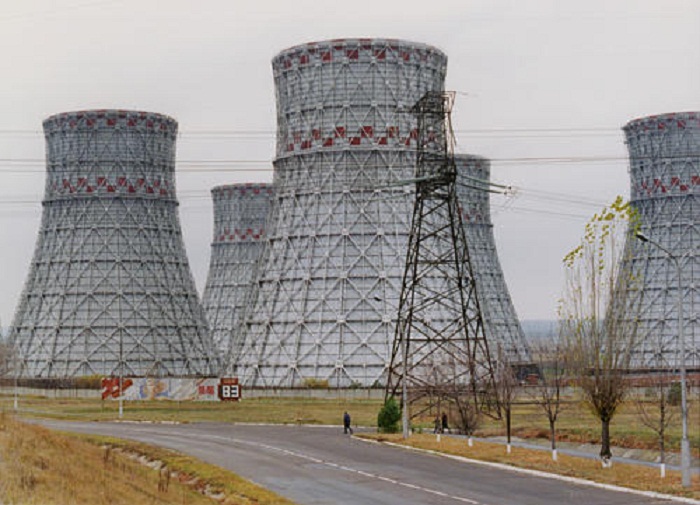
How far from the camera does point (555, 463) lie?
39000 millimetres

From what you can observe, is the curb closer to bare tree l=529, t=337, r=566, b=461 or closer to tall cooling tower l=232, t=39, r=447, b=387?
bare tree l=529, t=337, r=566, b=461

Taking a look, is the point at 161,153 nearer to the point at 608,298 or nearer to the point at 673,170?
the point at 673,170

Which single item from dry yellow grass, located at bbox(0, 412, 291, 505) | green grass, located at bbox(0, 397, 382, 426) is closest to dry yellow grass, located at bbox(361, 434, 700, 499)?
dry yellow grass, located at bbox(0, 412, 291, 505)

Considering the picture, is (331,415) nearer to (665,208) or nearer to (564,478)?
(564,478)

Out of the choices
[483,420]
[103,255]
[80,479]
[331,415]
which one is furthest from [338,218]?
[80,479]

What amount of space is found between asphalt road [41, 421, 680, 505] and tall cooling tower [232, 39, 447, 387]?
19420 mm

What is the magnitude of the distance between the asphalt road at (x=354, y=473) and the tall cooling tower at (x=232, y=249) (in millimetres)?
65045

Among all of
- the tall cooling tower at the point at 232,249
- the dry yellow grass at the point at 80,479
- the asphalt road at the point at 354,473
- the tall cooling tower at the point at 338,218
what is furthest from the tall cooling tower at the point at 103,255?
the dry yellow grass at the point at 80,479

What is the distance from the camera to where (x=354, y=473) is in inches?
1479

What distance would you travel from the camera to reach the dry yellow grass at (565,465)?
3275 cm

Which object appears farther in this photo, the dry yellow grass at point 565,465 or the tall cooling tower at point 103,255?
the tall cooling tower at point 103,255

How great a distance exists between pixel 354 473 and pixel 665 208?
2380 inches

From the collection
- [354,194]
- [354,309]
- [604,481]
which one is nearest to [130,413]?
[354,309]

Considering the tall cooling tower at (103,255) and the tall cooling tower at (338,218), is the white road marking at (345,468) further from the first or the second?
the tall cooling tower at (103,255)
